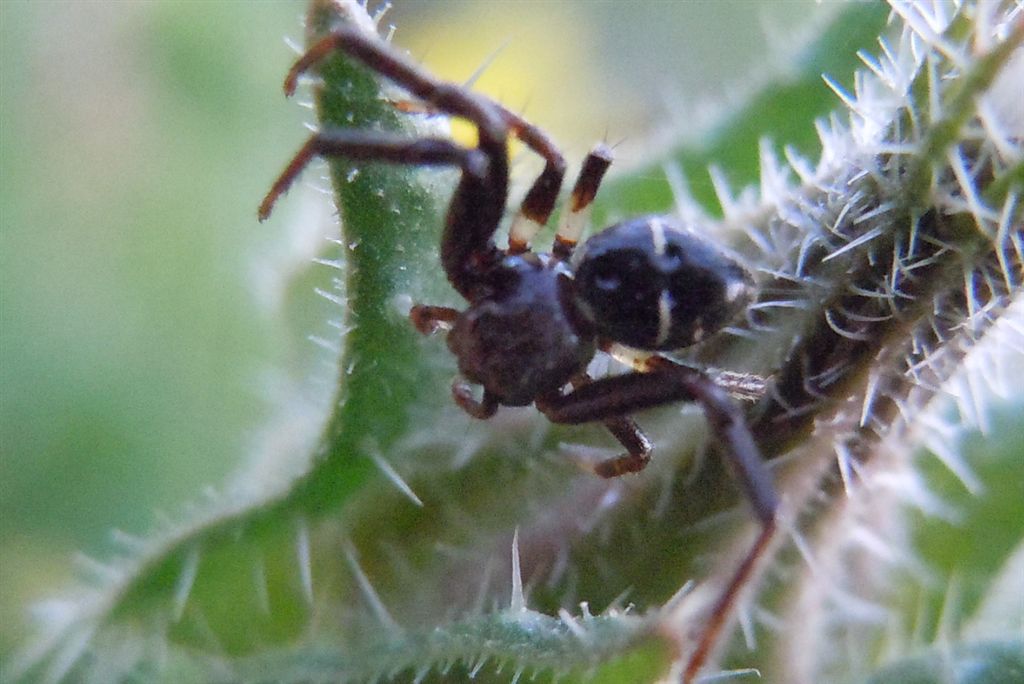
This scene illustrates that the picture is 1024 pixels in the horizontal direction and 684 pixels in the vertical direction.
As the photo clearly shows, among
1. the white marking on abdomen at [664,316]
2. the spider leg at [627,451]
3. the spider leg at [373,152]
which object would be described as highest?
the spider leg at [373,152]

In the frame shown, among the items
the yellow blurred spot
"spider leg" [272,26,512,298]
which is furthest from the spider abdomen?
the yellow blurred spot

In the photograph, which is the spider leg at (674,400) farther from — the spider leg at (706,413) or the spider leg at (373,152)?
the spider leg at (373,152)

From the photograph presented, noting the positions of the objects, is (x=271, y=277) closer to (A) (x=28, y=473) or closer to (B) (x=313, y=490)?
(A) (x=28, y=473)

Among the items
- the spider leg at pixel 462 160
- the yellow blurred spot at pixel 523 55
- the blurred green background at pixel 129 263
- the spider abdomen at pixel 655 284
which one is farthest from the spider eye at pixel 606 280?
the yellow blurred spot at pixel 523 55

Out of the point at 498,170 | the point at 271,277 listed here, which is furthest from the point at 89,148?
the point at 498,170

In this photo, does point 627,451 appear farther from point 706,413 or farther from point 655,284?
point 655,284
